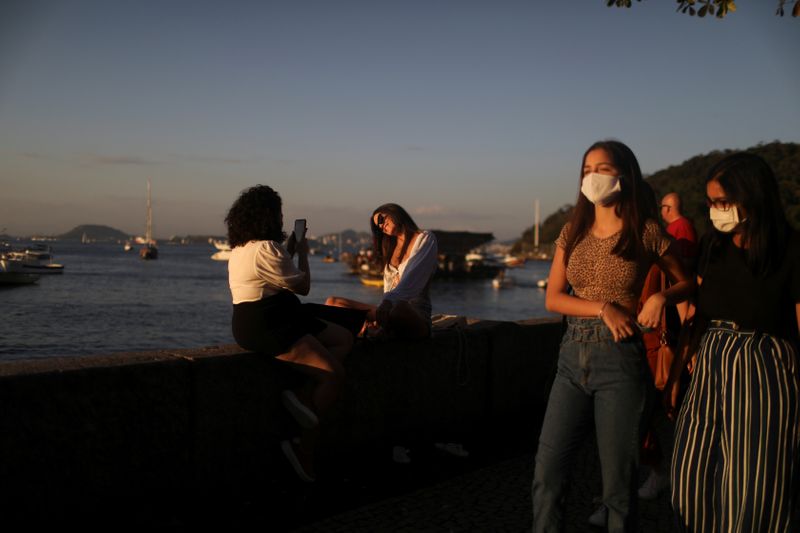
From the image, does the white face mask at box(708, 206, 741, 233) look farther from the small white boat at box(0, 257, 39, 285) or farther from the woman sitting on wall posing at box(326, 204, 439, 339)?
the small white boat at box(0, 257, 39, 285)

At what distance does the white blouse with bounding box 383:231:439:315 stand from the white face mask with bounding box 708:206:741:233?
234cm

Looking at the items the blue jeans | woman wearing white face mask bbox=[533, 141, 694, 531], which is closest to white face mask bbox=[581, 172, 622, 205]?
woman wearing white face mask bbox=[533, 141, 694, 531]

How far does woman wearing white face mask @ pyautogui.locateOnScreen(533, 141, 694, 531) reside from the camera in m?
2.76

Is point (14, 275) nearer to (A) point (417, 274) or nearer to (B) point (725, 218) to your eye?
(A) point (417, 274)

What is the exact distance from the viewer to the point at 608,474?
2822 millimetres

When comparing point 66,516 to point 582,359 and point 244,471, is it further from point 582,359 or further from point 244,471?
point 582,359

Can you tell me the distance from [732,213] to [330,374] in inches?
90.2

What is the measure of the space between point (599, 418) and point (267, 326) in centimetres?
194

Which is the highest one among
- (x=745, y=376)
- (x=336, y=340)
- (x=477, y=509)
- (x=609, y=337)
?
(x=609, y=337)

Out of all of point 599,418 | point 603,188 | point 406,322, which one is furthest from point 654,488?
point 603,188

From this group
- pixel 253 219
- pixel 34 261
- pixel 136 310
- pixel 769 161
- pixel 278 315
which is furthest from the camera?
pixel 34 261

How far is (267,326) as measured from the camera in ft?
13.0

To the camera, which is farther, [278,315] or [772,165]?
[772,165]

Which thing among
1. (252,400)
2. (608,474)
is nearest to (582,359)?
(608,474)
